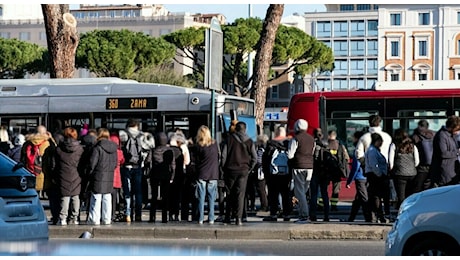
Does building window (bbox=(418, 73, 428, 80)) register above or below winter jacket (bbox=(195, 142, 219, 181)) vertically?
above

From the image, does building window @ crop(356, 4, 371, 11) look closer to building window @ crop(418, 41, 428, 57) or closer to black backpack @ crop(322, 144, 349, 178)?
building window @ crop(418, 41, 428, 57)

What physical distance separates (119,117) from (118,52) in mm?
54120

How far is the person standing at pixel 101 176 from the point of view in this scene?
17156 mm

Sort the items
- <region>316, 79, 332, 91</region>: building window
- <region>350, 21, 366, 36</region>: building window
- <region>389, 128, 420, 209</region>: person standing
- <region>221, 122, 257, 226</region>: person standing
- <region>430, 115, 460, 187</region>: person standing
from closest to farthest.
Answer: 1. <region>430, 115, 460, 187</region>: person standing
2. <region>389, 128, 420, 209</region>: person standing
3. <region>221, 122, 257, 226</region>: person standing
4. <region>316, 79, 332, 91</region>: building window
5. <region>350, 21, 366, 36</region>: building window

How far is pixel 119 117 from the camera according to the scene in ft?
78.8

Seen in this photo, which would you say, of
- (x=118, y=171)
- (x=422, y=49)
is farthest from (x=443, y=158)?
(x=422, y=49)

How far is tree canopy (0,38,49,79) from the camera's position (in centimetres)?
8431

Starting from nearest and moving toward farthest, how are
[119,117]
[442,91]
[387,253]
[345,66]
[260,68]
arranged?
[387,253] < [442,91] < [119,117] < [260,68] < [345,66]

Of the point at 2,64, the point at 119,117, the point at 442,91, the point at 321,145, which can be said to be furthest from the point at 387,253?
the point at 2,64

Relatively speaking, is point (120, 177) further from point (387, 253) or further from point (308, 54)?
point (308, 54)

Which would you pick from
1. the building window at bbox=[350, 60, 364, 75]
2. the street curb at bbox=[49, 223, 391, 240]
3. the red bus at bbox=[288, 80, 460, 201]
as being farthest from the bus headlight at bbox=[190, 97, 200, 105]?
the building window at bbox=[350, 60, 364, 75]

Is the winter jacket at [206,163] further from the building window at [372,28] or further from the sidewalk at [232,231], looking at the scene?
the building window at [372,28]

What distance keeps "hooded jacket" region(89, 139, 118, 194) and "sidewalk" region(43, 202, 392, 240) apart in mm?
701

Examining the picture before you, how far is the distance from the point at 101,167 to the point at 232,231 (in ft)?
8.82
